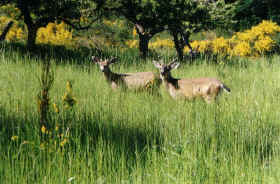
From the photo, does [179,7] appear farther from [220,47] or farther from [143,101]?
[143,101]

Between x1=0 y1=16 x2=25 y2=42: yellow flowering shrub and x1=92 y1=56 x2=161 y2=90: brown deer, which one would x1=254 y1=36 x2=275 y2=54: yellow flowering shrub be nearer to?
x1=92 y1=56 x2=161 y2=90: brown deer

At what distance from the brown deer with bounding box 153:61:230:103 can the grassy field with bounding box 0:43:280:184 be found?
1.01 ft

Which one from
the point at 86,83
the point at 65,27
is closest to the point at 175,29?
the point at 65,27

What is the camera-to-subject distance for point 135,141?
3346 mm

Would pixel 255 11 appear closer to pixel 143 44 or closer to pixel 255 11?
pixel 255 11

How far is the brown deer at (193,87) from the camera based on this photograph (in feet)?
19.8

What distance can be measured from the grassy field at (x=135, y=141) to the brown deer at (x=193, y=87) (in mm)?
307

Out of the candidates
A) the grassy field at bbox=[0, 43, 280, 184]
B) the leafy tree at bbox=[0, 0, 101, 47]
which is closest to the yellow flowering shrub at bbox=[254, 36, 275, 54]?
the leafy tree at bbox=[0, 0, 101, 47]

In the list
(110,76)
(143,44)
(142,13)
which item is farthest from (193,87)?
(143,44)

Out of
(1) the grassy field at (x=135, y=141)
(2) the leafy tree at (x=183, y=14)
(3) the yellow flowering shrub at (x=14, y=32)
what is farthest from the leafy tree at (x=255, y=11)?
(1) the grassy field at (x=135, y=141)

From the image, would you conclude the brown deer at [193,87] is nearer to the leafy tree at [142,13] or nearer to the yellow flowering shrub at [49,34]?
the leafy tree at [142,13]

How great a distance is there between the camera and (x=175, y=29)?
12.5 metres

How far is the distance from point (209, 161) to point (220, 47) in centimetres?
1369

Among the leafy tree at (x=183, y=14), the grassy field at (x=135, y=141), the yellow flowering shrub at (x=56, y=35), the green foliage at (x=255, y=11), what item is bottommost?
the grassy field at (x=135, y=141)
